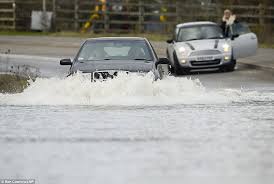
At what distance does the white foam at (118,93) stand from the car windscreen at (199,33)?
9977mm

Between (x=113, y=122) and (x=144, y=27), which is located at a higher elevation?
(x=113, y=122)

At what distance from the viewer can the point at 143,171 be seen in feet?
26.3

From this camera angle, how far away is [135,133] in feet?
36.2

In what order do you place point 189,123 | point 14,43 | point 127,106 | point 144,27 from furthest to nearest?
point 144,27 < point 14,43 < point 127,106 < point 189,123

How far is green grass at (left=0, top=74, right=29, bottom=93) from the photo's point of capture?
20155mm

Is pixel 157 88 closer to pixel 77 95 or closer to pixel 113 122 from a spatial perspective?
pixel 77 95

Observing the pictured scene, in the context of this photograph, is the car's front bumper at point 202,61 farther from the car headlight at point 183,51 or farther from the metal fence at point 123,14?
the metal fence at point 123,14

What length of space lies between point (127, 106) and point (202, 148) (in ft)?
18.5

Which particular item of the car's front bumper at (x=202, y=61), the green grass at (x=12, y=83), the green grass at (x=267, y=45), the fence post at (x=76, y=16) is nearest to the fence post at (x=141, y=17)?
the fence post at (x=76, y=16)

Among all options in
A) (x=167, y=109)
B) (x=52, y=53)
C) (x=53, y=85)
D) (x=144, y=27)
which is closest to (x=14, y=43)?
(x=52, y=53)

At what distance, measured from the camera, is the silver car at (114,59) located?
51.0 feet

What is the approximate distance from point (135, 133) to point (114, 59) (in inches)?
216

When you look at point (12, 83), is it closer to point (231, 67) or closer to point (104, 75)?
point (104, 75)

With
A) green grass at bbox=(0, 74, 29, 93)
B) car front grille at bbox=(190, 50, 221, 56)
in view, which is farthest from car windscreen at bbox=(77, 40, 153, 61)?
car front grille at bbox=(190, 50, 221, 56)
